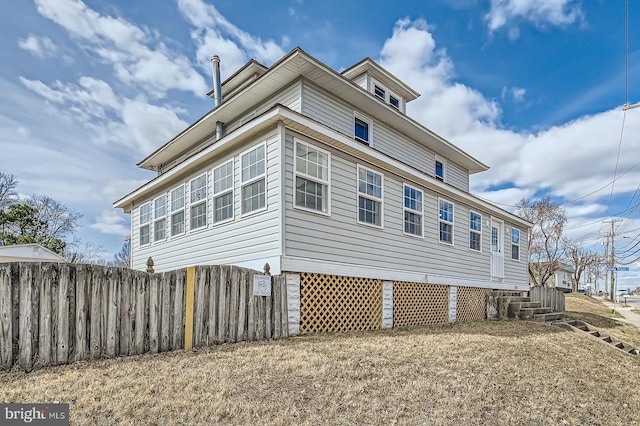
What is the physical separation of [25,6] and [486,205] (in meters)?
15.1

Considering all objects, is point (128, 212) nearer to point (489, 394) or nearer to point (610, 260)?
point (489, 394)

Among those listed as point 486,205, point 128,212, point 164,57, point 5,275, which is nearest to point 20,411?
point 5,275

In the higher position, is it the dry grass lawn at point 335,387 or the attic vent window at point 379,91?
the attic vent window at point 379,91

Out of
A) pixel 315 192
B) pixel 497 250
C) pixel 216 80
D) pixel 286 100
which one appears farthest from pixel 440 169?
pixel 216 80

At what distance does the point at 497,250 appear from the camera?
15703 millimetres

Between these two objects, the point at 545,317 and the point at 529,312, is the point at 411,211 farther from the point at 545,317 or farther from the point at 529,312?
the point at 545,317

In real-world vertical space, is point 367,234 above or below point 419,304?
above

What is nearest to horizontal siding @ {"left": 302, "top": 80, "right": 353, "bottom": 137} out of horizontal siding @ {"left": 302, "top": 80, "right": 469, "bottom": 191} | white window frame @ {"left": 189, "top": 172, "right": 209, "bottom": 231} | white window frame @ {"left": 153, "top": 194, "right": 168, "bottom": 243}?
horizontal siding @ {"left": 302, "top": 80, "right": 469, "bottom": 191}

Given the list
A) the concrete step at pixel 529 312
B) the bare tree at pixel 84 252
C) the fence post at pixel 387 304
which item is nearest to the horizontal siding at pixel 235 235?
the fence post at pixel 387 304

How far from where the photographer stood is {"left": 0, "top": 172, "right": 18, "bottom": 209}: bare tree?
99.0ft

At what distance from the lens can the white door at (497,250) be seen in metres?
15.2

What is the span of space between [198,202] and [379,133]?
250 inches

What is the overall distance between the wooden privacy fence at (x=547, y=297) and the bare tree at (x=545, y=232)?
55.2 feet

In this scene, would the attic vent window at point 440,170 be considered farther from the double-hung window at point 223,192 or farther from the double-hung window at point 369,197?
the double-hung window at point 223,192
